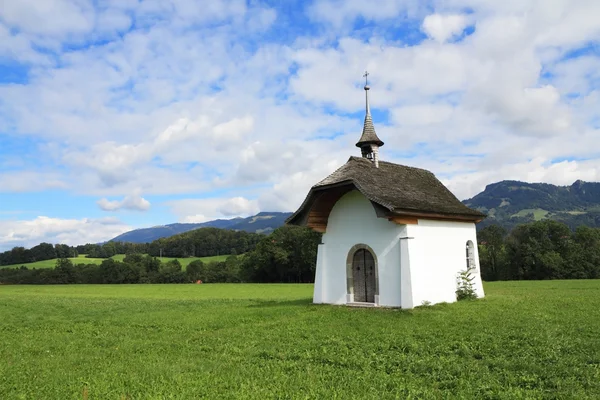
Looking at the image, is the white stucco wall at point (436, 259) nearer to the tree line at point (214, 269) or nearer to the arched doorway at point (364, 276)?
the arched doorway at point (364, 276)

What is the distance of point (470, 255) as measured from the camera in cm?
2044

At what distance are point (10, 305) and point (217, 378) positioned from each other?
23.3m

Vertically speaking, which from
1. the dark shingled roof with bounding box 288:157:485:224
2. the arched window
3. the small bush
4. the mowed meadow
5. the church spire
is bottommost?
the mowed meadow

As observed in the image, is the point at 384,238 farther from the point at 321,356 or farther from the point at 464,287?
the point at 321,356

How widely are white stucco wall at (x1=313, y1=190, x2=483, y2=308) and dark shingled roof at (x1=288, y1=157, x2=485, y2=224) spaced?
757mm

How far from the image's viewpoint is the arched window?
66.6ft

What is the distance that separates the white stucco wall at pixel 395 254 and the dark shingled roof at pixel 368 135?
3.75 metres

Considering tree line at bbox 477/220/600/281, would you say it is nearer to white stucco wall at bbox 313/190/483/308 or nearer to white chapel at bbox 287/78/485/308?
white chapel at bbox 287/78/485/308

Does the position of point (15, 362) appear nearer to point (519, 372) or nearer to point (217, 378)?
point (217, 378)

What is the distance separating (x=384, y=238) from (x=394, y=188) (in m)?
2.43

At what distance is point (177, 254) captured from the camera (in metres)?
100

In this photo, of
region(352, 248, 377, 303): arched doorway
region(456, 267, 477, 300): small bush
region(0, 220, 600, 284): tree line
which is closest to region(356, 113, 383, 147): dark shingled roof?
region(352, 248, 377, 303): arched doorway

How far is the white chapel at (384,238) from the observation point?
16531mm

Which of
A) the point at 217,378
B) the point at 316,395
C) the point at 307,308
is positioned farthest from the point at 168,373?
the point at 307,308
